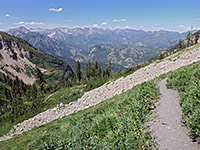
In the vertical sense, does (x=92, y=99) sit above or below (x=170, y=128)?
below

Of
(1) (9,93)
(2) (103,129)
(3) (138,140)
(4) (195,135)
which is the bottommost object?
(1) (9,93)

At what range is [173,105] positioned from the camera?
29.8 feet

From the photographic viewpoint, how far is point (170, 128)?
6.71m

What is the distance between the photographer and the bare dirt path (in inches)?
220

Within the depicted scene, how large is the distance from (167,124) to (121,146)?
306cm

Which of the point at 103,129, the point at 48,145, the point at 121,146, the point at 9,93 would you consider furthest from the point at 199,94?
the point at 9,93

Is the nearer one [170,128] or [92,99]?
[170,128]

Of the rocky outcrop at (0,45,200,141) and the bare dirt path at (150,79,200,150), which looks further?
the rocky outcrop at (0,45,200,141)

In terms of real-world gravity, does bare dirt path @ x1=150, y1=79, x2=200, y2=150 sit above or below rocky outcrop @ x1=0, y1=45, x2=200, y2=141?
above

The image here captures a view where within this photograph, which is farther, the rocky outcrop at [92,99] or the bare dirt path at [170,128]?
the rocky outcrop at [92,99]

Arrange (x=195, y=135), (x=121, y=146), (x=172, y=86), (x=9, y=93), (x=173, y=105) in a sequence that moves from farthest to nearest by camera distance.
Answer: (x=9, y=93) < (x=172, y=86) < (x=173, y=105) < (x=121, y=146) < (x=195, y=135)

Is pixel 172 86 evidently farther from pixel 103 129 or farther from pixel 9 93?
pixel 9 93

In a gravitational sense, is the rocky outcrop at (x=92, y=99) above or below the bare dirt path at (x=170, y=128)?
below

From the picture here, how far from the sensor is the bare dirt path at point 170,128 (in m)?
5.59
